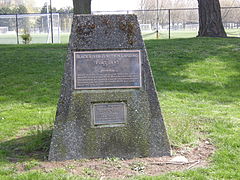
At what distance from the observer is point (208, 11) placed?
56.4 feet

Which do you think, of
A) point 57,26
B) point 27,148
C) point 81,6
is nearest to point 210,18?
point 81,6

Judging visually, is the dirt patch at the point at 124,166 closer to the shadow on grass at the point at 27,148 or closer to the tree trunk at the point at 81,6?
the shadow on grass at the point at 27,148

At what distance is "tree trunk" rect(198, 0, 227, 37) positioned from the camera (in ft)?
56.2

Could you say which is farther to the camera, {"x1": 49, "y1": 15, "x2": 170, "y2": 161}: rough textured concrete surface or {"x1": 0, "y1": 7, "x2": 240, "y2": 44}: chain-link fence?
{"x1": 0, "y1": 7, "x2": 240, "y2": 44}: chain-link fence

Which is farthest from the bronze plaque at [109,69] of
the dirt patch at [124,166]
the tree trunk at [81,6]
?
the tree trunk at [81,6]

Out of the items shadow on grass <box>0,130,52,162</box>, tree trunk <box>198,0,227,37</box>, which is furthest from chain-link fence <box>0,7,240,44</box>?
shadow on grass <box>0,130,52,162</box>

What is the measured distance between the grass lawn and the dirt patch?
4.9 inches

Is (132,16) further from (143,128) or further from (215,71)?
(215,71)

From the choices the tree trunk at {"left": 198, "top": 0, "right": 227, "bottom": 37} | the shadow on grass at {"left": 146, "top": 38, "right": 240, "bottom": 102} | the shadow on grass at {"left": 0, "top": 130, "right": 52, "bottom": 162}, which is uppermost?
the tree trunk at {"left": 198, "top": 0, "right": 227, "bottom": 37}

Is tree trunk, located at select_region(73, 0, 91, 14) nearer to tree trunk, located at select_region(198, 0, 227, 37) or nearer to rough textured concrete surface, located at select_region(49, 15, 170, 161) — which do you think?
tree trunk, located at select_region(198, 0, 227, 37)

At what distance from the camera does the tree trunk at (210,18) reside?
56.2 ft

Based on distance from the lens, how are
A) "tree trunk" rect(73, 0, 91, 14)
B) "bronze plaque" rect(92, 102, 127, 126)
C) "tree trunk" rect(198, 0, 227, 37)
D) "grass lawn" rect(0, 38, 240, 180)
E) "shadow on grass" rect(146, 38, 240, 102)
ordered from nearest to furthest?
"grass lawn" rect(0, 38, 240, 180)
"bronze plaque" rect(92, 102, 127, 126)
"shadow on grass" rect(146, 38, 240, 102)
"tree trunk" rect(73, 0, 91, 14)
"tree trunk" rect(198, 0, 227, 37)

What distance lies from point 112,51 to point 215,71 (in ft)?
23.9

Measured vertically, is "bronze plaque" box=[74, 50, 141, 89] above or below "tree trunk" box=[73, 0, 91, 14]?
below
